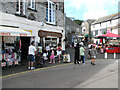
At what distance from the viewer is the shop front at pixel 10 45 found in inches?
340

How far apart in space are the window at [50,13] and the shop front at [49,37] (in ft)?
4.81

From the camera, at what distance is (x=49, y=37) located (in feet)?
50.4

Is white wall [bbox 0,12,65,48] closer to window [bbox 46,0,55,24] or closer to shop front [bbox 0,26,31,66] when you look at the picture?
window [bbox 46,0,55,24]

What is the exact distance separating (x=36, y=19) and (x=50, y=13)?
280cm

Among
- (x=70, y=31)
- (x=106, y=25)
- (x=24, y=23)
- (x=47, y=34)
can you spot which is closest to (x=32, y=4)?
(x=24, y=23)

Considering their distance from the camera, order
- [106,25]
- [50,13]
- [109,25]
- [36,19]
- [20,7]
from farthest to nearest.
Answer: [106,25] < [109,25] < [50,13] < [36,19] < [20,7]

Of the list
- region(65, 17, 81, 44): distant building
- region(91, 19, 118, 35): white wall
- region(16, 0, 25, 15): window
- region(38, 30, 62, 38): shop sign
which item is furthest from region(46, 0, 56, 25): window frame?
region(65, 17, 81, 44): distant building

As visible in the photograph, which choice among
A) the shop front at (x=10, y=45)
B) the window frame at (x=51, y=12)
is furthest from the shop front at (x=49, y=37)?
the shop front at (x=10, y=45)

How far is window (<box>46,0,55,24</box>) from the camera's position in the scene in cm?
1528

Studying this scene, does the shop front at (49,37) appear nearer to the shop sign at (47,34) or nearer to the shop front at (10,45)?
the shop sign at (47,34)

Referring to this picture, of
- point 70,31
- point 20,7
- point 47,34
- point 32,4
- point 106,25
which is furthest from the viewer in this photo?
point 70,31

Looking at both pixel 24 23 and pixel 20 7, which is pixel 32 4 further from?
pixel 24 23

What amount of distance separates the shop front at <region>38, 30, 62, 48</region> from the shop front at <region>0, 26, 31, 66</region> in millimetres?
3296

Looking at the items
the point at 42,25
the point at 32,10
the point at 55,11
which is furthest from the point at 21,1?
the point at 55,11
